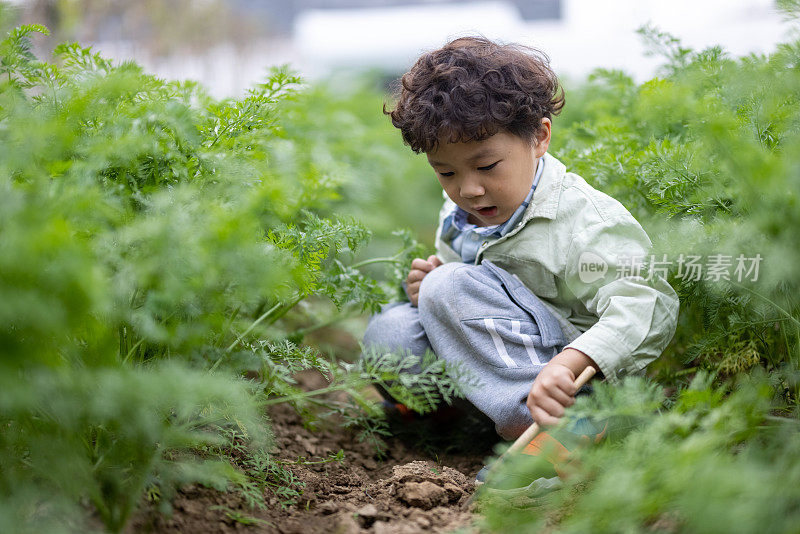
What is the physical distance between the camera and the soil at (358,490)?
1515 millimetres

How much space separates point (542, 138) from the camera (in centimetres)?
210

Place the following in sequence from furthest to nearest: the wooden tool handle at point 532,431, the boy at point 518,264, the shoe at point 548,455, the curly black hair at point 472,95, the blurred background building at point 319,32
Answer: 1. the blurred background building at point 319,32
2. the curly black hair at point 472,95
3. the boy at point 518,264
4. the wooden tool handle at point 532,431
5. the shoe at point 548,455

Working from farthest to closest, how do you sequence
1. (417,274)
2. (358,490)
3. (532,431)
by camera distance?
1. (417,274)
2. (358,490)
3. (532,431)

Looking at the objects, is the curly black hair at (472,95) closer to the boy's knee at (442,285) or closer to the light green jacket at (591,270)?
the light green jacket at (591,270)

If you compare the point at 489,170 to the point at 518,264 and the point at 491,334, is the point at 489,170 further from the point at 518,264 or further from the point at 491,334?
the point at 491,334

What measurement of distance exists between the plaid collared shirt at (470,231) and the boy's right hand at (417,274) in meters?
0.12

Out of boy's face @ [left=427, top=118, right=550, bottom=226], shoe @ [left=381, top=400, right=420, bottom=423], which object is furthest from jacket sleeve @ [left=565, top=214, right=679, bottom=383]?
shoe @ [left=381, top=400, right=420, bottom=423]

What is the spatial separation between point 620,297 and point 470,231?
65cm

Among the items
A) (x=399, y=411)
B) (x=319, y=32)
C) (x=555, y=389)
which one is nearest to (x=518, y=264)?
(x=555, y=389)

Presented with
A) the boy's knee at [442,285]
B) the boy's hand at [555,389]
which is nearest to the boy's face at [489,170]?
the boy's knee at [442,285]

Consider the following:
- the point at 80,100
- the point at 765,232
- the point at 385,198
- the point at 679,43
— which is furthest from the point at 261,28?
the point at 765,232

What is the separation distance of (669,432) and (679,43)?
1528 mm

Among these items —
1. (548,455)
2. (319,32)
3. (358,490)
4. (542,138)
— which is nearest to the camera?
(548,455)

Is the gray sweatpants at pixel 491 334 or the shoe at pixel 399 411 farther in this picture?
the shoe at pixel 399 411
